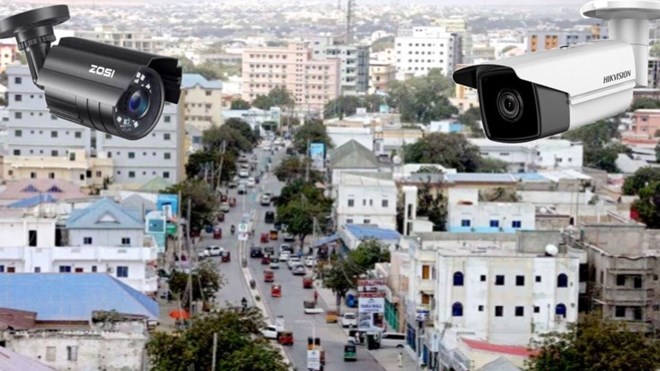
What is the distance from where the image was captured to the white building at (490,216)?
14.0 metres

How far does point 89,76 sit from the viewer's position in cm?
153

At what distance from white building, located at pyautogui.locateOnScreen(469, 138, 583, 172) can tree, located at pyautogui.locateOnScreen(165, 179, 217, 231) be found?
19.9 feet

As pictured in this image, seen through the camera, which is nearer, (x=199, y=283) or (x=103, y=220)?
(x=199, y=283)

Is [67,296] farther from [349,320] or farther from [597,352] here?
[349,320]

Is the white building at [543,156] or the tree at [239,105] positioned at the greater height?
the white building at [543,156]

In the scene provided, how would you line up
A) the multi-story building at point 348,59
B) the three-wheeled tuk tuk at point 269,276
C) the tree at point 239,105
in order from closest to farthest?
the three-wheeled tuk tuk at point 269,276 < the tree at point 239,105 < the multi-story building at point 348,59

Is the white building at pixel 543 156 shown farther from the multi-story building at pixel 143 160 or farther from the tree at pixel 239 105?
the tree at pixel 239 105

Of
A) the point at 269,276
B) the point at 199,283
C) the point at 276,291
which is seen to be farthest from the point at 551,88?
the point at 269,276

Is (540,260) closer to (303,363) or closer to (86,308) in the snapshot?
(303,363)

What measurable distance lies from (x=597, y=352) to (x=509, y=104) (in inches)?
261

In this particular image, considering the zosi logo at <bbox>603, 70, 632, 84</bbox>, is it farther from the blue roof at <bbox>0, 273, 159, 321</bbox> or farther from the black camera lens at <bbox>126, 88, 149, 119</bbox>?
the blue roof at <bbox>0, 273, 159, 321</bbox>

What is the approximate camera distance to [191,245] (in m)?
14.3

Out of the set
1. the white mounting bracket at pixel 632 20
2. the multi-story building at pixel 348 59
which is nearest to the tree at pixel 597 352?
the white mounting bracket at pixel 632 20

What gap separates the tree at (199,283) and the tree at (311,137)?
11.1 m
